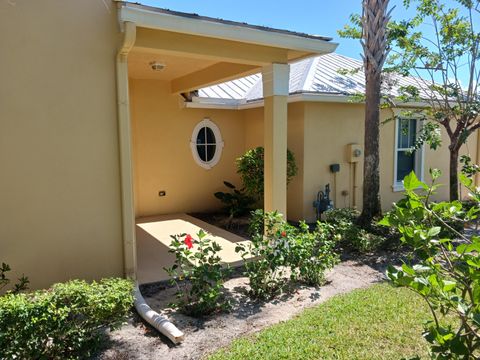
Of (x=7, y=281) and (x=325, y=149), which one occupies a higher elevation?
(x=325, y=149)

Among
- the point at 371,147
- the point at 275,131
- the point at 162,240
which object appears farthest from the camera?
the point at 162,240

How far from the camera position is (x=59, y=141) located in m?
4.61

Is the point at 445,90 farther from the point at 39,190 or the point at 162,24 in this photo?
the point at 39,190

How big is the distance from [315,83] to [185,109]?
354cm

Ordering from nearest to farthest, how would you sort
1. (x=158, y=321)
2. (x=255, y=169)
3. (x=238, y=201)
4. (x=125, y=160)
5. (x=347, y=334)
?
(x=347, y=334)
(x=158, y=321)
(x=125, y=160)
(x=255, y=169)
(x=238, y=201)

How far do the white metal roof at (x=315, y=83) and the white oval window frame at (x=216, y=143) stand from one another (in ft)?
2.67

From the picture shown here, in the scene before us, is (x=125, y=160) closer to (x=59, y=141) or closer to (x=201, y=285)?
(x=59, y=141)

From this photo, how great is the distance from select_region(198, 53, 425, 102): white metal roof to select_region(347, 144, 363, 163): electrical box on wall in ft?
4.49

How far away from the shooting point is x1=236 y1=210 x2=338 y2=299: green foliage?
509cm

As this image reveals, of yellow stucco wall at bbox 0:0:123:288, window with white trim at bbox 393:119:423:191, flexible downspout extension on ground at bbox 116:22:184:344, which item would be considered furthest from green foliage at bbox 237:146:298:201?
yellow stucco wall at bbox 0:0:123:288

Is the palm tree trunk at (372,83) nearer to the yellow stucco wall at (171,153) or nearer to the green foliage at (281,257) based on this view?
the green foliage at (281,257)

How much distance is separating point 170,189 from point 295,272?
574 cm

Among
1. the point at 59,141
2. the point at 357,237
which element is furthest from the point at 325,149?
the point at 59,141

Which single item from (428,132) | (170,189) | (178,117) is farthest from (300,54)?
(170,189)
